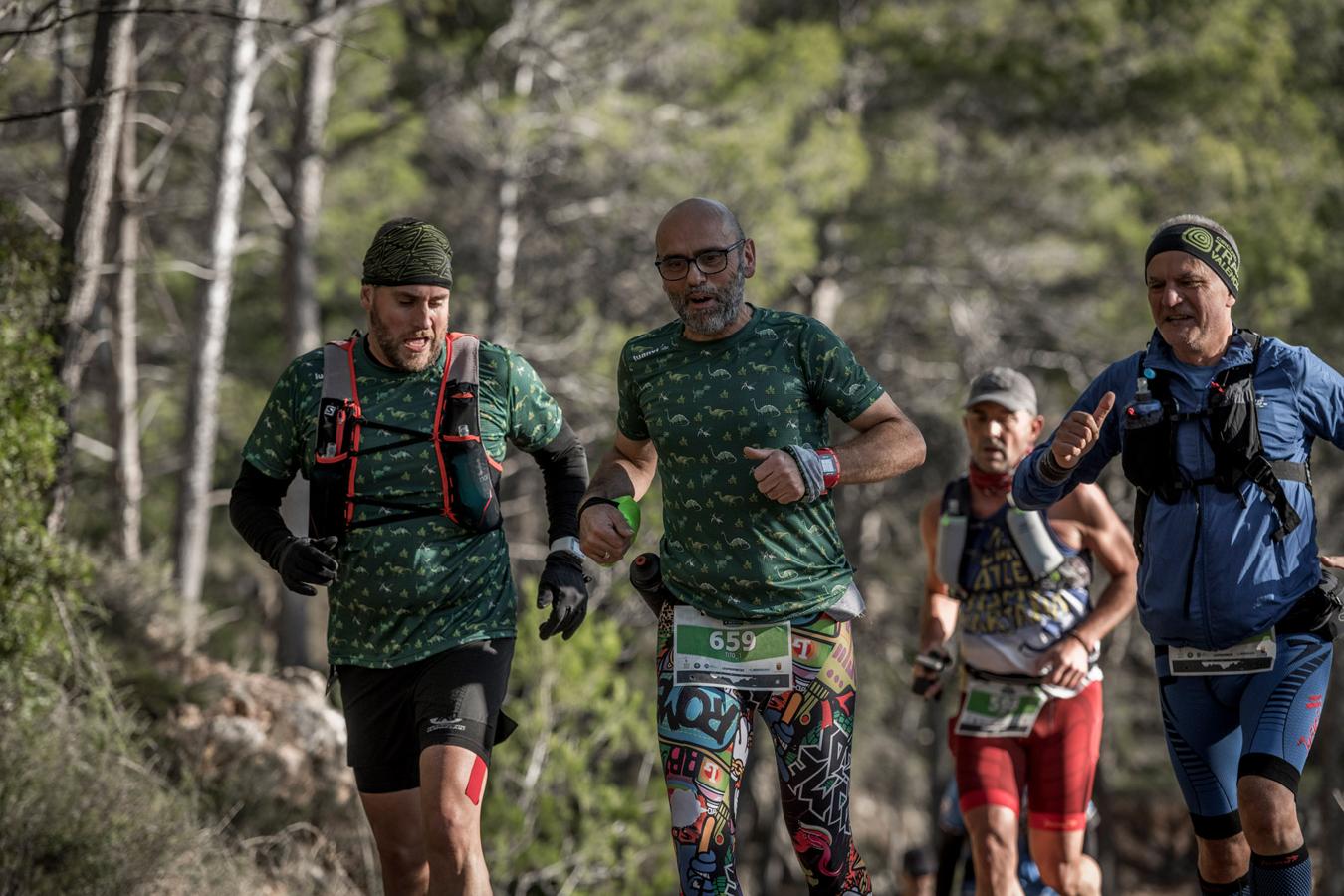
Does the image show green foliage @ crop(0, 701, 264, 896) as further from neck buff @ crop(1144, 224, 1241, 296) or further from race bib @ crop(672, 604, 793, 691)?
neck buff @ crop(1144, 224, 1241, 296)

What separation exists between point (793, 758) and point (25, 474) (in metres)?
4.04

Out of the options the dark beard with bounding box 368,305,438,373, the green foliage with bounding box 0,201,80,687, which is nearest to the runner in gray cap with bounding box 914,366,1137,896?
the dark beard with bounding box 368,305,438,373

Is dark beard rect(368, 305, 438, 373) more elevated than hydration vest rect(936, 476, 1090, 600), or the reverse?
dark beard rect(368, 305, 438, 373)

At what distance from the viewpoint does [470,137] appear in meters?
17.7

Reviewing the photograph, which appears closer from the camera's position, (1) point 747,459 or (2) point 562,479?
(1) point 747,459

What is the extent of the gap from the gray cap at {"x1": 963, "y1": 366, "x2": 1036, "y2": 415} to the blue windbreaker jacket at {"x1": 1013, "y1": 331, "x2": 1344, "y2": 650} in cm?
137

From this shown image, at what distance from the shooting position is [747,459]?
4480mm

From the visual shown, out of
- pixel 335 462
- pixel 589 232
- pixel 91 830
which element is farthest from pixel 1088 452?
pixel 589 232

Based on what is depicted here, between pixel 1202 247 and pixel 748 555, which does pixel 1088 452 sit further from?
pixel 748 555

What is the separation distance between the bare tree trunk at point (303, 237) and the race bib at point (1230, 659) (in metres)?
12.2

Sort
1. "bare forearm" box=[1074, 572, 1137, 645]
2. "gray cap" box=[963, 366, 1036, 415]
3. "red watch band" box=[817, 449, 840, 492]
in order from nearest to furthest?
1. "red watch band" box=[817, 449, 840, 492]
2. "bare forearm" box=[1074, 572, 1137, 645]
3. "gray cap" box=[963, 366, 1036, 415]

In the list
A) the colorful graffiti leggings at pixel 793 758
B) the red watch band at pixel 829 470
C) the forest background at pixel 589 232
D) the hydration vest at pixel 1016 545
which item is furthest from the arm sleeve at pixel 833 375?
the forest background at pixel 589 232

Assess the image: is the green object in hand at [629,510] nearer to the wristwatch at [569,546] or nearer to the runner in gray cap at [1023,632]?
the wristwatch at [569,546]

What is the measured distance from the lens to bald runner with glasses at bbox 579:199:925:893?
4.44 m
